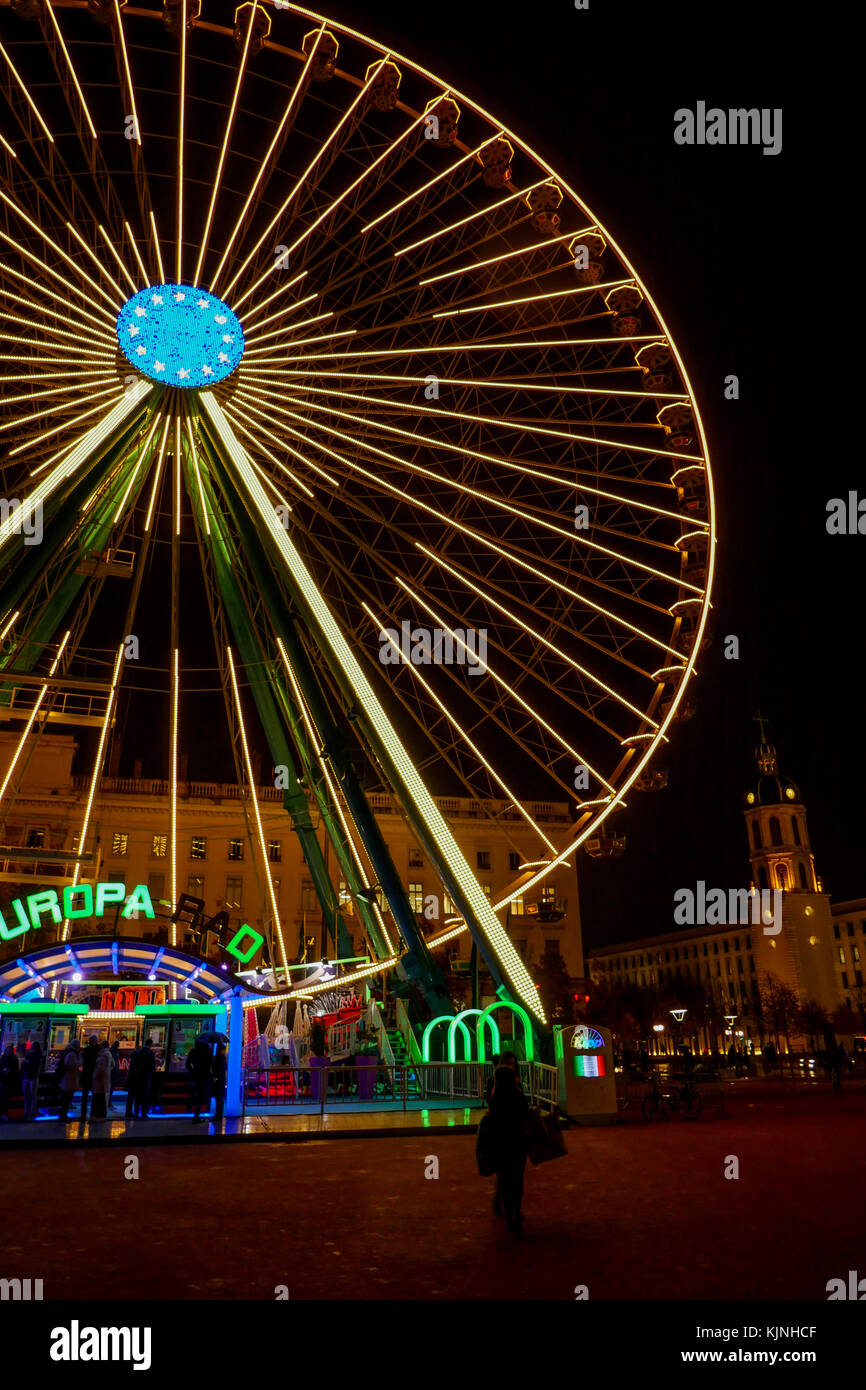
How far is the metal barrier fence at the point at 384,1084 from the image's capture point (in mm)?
19516

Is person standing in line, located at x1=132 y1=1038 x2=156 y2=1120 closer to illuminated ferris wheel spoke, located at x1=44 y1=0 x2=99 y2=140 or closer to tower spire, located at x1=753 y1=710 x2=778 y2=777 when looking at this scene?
illuminated ferris wheel spoke, located at x1=44 y1=0 x2=99 y2=140

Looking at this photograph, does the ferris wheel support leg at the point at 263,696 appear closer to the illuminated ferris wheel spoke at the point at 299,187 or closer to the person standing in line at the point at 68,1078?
the illuminated ferris wheel spoke at the point at 299,187

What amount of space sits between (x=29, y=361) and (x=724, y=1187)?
1761cm

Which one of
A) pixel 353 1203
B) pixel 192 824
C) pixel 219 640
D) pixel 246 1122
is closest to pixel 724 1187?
pixel 353 1203

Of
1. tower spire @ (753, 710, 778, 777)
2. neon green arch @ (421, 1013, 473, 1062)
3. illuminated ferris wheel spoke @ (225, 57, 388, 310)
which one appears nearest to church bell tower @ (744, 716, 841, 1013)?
tower spire @ (753, 710, 778, 777)

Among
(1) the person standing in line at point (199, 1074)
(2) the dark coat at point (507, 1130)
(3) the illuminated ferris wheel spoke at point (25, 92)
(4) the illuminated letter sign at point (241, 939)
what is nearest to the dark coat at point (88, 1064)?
(1) the person standing in line at point (199, 1074)

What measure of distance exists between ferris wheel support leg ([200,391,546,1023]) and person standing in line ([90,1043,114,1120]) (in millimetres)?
6933

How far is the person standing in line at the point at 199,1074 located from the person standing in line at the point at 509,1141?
37.1ft

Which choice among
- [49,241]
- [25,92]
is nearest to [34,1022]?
[49,241]

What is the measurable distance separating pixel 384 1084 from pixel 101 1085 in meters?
9.54

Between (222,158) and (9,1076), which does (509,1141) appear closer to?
(9,1076)

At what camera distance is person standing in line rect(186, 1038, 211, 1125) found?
1892 cm

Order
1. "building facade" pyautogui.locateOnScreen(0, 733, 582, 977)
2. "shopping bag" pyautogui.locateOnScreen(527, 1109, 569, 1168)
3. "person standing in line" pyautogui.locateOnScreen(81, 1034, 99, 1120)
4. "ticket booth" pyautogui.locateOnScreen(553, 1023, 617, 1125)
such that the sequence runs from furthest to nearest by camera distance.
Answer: "building facade" pyautogui.locateOnScreen(0, 733, 582, 977), "person standing in line" pyautogui.locateOnScreen(81, 1034, 99, 1120), "ticket booth" pyautogui.locateOnScreen(553, 1023, 617, 1125), "shopping bag" pyautogui.locateOnScreen(527, 1109, 569, 1168)

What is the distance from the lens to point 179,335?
759 inches
